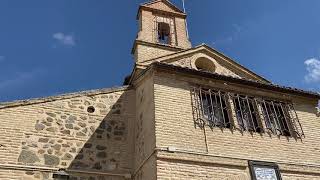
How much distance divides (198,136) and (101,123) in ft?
9.20

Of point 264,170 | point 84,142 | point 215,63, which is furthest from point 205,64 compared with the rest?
point 84,142

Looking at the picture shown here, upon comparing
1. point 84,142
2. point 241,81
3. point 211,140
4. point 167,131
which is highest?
point 241,81

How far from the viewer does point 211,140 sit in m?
9.19

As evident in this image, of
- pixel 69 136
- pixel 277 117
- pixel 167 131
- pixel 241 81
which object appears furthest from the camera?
pixel 241 81

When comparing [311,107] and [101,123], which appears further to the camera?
[311,107]

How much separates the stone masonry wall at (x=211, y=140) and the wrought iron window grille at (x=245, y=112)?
21 centimetres

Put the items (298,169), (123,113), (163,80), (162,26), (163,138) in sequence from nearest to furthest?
1. (163,138)
2. (298,169)
3. (163,80)
4. (123,113)
5. (162,26)

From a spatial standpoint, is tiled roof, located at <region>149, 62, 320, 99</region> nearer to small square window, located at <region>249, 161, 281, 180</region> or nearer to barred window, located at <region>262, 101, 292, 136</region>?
barred window, located at <region>262, 101, 292, 136</region>

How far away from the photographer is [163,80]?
10086mm

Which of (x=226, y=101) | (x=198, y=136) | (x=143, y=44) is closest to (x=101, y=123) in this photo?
(x=198, y=136)

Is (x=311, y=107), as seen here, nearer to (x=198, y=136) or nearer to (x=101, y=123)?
(x=198, y=136)

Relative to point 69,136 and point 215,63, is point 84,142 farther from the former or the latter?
point 215,63

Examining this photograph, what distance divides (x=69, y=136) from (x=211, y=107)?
3.77m

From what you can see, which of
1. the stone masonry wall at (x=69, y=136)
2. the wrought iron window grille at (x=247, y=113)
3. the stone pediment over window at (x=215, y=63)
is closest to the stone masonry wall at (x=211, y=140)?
the wrought iron window grille at (x=247, y=113)
